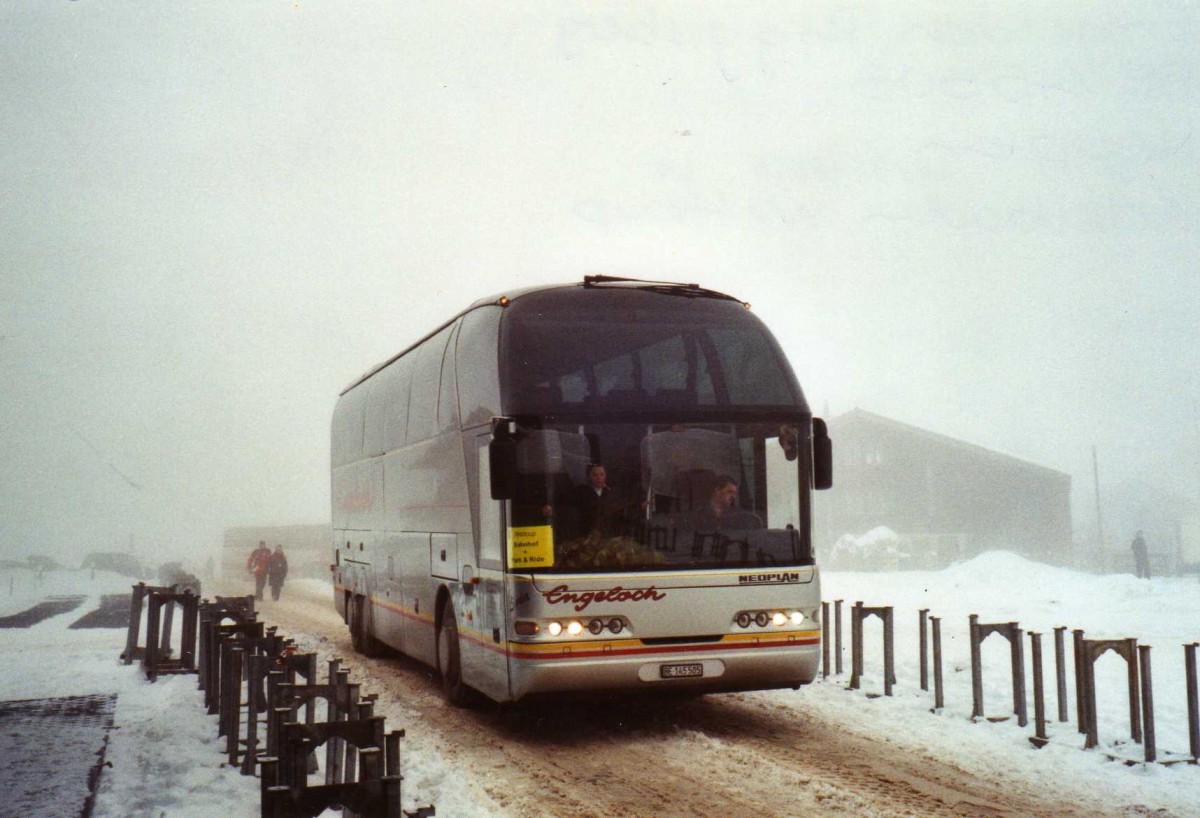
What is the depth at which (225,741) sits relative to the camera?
30.5ft

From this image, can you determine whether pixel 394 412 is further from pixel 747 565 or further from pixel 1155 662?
pixel 1155 662

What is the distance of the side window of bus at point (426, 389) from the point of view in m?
11.8

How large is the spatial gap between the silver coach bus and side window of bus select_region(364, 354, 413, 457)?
338cm

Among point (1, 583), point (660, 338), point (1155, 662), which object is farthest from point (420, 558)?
point (1, 583)

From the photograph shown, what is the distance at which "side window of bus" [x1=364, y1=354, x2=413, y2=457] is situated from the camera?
13602mm

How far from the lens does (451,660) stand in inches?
434

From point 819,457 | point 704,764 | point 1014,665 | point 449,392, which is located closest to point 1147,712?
point 1014,665

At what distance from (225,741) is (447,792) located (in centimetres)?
282

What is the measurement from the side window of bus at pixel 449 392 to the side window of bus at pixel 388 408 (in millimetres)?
1906

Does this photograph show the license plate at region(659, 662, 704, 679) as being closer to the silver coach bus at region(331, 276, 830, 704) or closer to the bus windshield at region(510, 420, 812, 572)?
the silver coach bus at region(331, 276, 830, 704)

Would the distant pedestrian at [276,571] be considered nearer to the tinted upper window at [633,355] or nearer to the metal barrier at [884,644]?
the metal barrier at [884,644]

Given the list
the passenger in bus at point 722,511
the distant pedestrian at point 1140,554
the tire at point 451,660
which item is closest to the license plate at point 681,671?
the passenger in bus at point 722,511

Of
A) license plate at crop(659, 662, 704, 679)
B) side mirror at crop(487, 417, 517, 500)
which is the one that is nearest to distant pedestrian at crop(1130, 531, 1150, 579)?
license plate at crop(659, 662, 704, 679)

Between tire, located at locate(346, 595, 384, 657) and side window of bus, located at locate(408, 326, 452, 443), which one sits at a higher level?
side window of bus, located at locate(408, 326, 452, 443)
